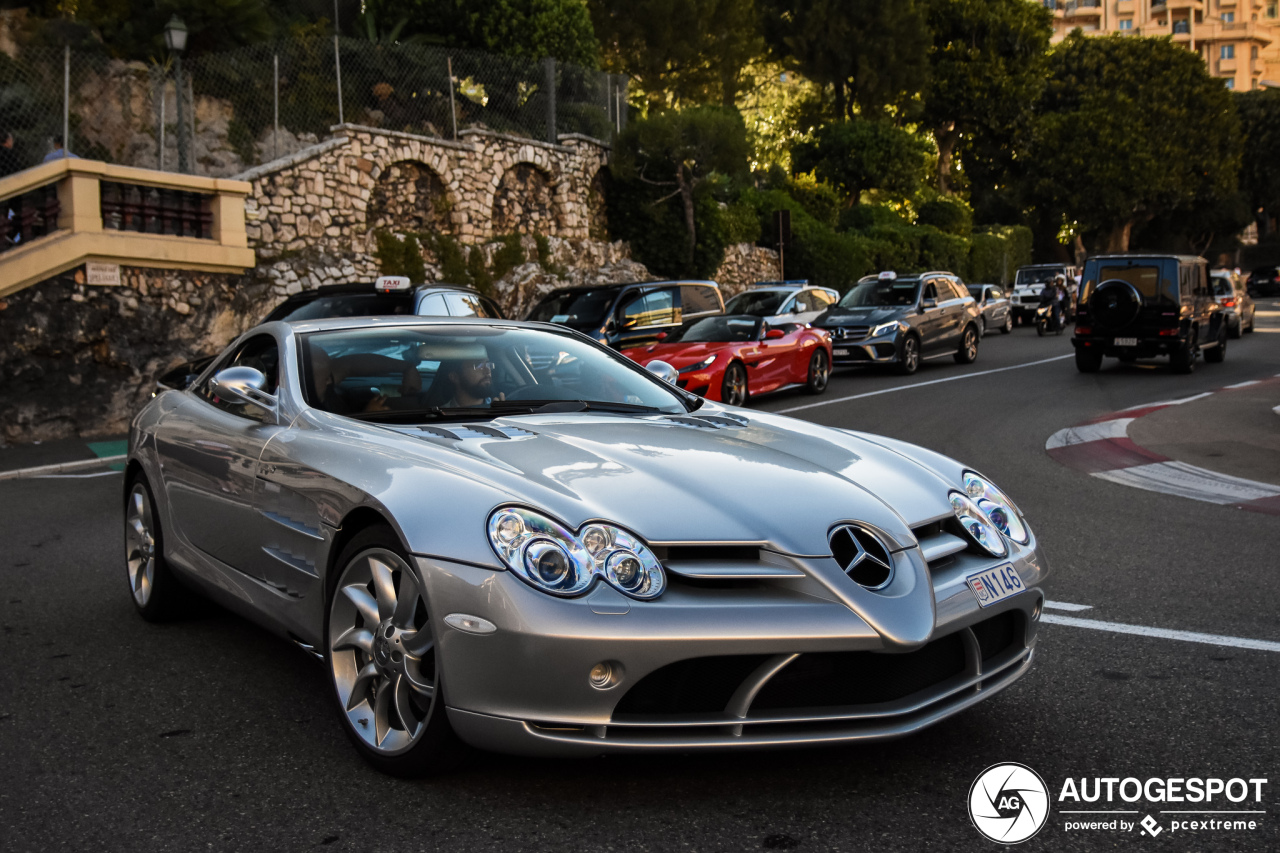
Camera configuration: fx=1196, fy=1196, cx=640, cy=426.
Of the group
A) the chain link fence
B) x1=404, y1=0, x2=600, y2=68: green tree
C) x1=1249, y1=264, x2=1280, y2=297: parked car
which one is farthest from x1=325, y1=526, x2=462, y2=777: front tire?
x1=1249, y1=264, x2=1280, y2=297: parked car

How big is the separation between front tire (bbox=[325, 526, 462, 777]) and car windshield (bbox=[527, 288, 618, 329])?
13760 millimetres

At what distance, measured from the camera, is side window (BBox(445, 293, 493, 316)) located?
492 inches

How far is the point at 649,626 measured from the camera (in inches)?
119

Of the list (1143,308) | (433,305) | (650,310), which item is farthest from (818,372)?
(433,305)

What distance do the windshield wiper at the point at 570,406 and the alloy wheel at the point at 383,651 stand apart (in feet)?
3.66

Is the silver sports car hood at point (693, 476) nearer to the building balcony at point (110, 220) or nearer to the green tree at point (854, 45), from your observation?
the building balcony at point (110, 220)

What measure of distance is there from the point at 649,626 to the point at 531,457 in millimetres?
877

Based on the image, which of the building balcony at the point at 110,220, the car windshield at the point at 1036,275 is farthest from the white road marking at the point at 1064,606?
the car windshield at the point at 1036,275

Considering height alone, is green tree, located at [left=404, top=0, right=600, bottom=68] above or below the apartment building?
below

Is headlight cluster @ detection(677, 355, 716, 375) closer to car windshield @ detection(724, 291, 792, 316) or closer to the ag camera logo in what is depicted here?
car windshield @ detection(724, 291, 792, 316)

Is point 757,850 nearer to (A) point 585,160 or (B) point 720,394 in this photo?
(B) point 720,394

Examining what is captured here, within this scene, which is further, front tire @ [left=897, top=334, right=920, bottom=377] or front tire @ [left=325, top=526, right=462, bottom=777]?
front tire @ [left=897, top=334, right=920, bottom=377]

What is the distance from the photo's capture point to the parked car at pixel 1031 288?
38.2 meters

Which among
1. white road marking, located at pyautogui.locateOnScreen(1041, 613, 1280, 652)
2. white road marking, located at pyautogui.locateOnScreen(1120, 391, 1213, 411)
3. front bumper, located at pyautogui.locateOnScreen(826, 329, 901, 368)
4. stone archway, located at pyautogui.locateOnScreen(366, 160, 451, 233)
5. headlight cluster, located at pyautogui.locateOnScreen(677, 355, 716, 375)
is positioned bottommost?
white road marking, located at pyautogui.locateOnScreen(1120, 391, 1213, 411)
